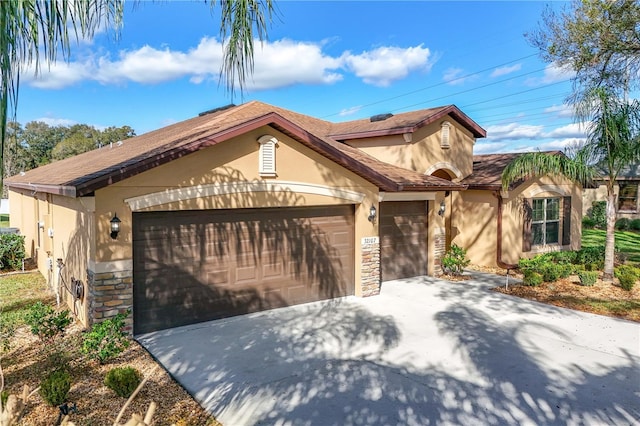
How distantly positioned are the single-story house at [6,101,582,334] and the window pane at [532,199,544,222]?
154 centimetres

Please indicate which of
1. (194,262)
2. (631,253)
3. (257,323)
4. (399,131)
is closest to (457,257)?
(399,131)

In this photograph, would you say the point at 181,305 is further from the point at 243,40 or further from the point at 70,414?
the point at 243,40

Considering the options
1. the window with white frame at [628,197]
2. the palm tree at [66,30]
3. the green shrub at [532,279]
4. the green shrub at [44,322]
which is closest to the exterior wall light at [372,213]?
the green shrub at [532,279]

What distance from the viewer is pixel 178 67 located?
12.7 ft

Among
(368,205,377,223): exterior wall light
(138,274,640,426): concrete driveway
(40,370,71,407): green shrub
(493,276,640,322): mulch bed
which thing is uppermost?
(368,205,377,223): exterior wall light

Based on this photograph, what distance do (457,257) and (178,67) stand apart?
1150 centimetres

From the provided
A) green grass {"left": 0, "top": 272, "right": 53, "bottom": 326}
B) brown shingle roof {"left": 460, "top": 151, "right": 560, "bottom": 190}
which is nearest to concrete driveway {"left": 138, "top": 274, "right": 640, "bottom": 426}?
green grass {"left": 0, "top": 272, "right": 53, "bottom": 326}

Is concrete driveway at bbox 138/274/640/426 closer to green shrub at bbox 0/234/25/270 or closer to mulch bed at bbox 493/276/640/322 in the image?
mulch bed at bbox 493/276/640/322

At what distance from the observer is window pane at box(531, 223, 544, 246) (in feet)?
51.9

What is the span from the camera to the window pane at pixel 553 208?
53.3ft

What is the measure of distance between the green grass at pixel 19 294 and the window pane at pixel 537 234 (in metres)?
15.0

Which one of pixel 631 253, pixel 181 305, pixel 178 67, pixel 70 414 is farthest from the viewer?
pixel 631 253

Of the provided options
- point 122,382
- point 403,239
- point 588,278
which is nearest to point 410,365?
point 122,382

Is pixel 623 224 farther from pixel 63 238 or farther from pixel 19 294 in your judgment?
pixel 19 294
